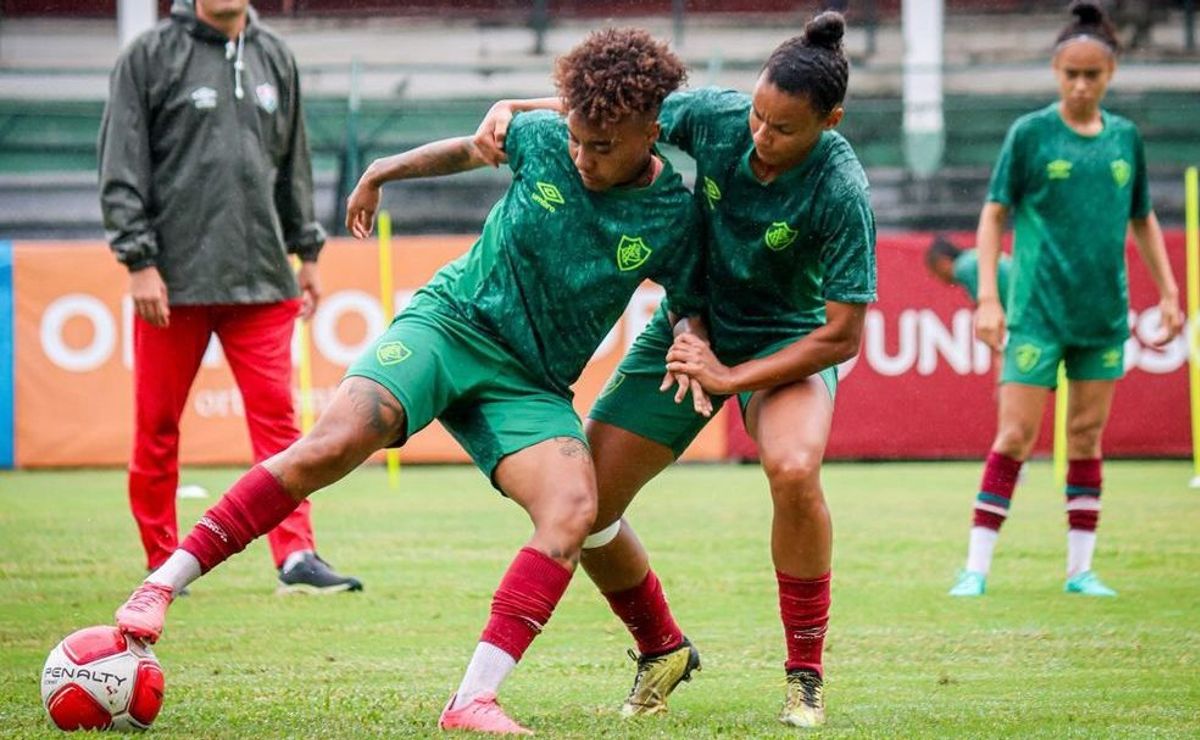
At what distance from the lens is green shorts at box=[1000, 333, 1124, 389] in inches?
299

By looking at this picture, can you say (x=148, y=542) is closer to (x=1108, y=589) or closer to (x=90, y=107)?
(x=1108, y=589)

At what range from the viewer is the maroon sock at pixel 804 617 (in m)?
4.95

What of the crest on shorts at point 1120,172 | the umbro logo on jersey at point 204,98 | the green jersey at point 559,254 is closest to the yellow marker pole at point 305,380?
the umbro logo on jersey at point 204,98

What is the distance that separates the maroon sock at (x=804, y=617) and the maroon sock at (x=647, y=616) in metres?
0.41

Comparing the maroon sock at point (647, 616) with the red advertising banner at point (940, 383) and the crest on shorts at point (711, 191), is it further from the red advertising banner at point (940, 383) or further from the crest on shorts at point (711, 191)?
the red advertising banner at point (940, 383)

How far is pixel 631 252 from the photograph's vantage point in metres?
4.86

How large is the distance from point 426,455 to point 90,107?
20.5 feet

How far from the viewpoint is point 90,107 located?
18438 millimetres

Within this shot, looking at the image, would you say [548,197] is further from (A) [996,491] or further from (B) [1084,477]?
(B) [1084,477]

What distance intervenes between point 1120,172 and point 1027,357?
88 cm

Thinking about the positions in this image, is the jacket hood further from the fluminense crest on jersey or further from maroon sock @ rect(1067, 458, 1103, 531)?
maroon sock @ rect(1067, 458, 1103, 531)

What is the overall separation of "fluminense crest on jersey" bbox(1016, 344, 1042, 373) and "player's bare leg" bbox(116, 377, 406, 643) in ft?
12.1

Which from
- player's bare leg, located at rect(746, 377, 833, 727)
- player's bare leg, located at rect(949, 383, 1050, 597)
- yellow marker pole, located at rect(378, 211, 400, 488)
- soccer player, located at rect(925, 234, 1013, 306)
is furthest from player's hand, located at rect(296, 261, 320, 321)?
soccer player, located at rect(925, 234, 1013, 306)

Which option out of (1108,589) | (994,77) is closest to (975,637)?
(1108,589)
